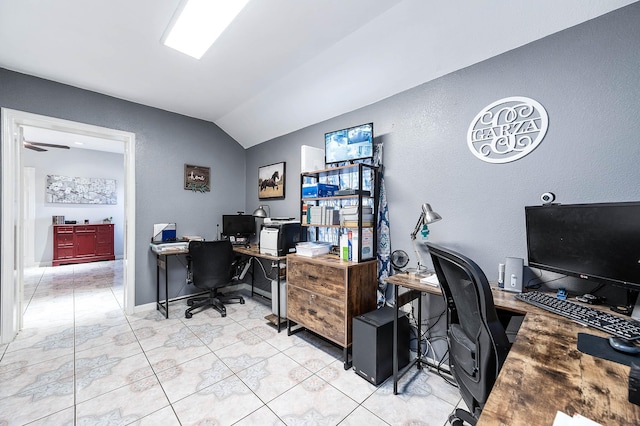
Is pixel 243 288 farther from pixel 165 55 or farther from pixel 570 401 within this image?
pixel 570 401

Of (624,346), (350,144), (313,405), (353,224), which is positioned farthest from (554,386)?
(350,144)

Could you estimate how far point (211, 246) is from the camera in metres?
3.14

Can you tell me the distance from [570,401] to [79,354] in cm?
348

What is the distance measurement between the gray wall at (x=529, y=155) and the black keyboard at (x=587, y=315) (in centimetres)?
43

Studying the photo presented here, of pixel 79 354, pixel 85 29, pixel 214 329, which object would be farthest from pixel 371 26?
pixel 79 354

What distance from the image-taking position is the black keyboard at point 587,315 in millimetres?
1026

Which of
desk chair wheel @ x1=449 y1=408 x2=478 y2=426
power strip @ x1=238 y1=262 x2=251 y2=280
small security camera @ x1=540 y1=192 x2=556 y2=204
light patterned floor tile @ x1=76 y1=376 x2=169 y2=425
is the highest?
small security camera @ x1=540 y1=192 x2=556 y2=204

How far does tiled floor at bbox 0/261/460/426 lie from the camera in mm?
1673

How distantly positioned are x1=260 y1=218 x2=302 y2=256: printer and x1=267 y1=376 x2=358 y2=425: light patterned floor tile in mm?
1437

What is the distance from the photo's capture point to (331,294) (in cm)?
229

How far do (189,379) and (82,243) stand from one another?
6.17 meters

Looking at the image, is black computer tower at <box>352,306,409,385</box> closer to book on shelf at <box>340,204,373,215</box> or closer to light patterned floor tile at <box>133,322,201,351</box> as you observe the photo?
book on shelf at <box>340,204,373,215</box>

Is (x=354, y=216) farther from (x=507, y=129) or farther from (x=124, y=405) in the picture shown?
(x=124, y=405)

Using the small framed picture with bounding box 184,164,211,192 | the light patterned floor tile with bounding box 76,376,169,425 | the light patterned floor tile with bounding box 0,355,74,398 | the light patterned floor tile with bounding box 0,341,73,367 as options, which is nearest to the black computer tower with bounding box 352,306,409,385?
the light patterned floor tile with bounding box 76,376,169,425
